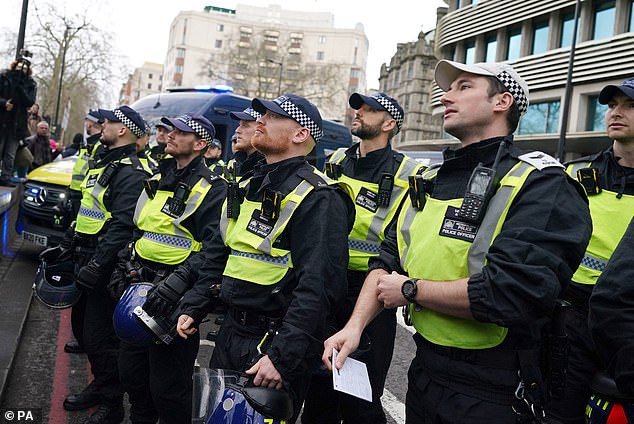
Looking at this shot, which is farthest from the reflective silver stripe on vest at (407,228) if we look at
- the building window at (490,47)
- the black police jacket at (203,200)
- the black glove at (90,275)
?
the building window at (490,47)

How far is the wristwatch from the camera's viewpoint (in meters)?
2.44

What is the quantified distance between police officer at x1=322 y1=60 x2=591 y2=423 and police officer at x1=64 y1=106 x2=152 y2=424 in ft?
8.85

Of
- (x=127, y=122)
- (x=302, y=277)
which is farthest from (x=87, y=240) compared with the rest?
(x=302, y=277)

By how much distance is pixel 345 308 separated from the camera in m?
4.05

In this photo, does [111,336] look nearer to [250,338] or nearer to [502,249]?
[250,338]

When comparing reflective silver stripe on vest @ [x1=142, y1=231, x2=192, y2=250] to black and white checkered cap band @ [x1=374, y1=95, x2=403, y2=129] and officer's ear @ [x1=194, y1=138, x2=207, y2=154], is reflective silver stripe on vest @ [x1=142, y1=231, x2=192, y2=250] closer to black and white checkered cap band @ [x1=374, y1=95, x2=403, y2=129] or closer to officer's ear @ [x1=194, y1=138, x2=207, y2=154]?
officer's ear @ [x1=194, y1=138, x2=207, y2=154]

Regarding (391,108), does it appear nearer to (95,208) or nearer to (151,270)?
(151,270)

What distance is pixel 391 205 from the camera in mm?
4332

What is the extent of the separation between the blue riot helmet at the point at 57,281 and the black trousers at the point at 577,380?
3.81 metres

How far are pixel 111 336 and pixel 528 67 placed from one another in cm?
2724

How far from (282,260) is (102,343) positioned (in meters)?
2.41

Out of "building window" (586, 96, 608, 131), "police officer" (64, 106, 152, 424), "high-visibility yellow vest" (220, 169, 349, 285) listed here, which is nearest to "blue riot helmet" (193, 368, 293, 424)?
"high-visibility yellow vest" (220, 169, 349, 285)

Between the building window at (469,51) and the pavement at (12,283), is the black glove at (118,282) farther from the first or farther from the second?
the building window at (469,51)

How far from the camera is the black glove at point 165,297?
3.70m
